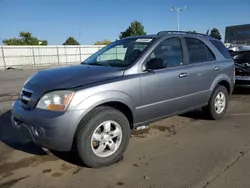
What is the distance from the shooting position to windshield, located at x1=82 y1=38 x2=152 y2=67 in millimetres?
4027

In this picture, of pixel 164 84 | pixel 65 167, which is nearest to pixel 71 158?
pixel 65 167

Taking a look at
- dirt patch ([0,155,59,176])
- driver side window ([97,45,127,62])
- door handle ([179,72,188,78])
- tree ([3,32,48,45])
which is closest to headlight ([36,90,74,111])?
dirt patch ([0,155,59,176])

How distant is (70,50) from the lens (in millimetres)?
32688

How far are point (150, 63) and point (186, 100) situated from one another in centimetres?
106

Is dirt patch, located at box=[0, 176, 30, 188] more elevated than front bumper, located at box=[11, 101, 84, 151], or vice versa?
front bumper, located at box=[11, 101, 84, 151]

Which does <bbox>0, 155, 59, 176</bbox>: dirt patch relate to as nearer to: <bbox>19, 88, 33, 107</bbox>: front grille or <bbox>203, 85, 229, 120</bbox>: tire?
<bbox>19, 88, 33, 107</bbox>: front grille

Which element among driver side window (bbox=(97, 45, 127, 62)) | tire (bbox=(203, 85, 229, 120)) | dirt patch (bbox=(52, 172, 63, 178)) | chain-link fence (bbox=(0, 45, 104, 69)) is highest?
chain-link fence (bbox=(0, 45, 104, 69))

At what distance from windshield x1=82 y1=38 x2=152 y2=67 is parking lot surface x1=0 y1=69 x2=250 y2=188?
1312 mm

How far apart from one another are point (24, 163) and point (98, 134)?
1.10 meters

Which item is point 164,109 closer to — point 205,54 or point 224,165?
point 224,165

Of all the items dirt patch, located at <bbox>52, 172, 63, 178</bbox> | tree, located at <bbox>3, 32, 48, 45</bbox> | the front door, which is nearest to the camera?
dirt patch, located at <bbox>52, 172, 63, 178</bbox>

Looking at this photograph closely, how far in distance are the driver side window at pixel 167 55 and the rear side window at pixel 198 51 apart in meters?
0.26

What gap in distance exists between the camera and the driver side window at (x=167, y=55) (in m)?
3.91

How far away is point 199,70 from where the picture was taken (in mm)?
4695
